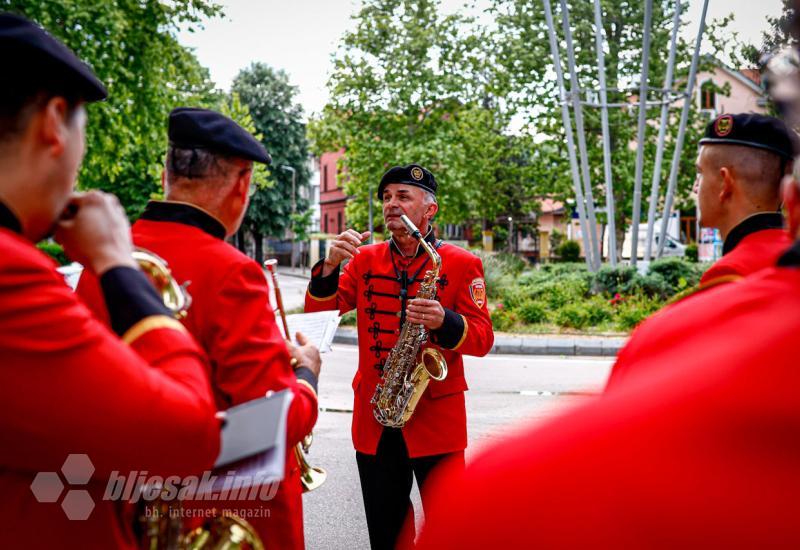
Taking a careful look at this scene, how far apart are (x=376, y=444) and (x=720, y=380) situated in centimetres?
311

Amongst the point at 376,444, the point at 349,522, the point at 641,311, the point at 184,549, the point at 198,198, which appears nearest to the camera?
the point at 184,549

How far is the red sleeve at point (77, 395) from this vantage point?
1228 millimetres

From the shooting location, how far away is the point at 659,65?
25.6 meters

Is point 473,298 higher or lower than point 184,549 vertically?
higher

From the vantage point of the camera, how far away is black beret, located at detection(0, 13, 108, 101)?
1398mm

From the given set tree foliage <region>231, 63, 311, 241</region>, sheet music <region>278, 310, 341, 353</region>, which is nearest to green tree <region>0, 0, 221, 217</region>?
sheet music <region>278, 310, 341, 353</region>

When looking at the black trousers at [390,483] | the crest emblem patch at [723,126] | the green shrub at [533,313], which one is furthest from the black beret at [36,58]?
the green shrub at [533,313]

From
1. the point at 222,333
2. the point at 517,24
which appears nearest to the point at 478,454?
the point at 222,333

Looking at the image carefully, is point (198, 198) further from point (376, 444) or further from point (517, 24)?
point (517, 24)

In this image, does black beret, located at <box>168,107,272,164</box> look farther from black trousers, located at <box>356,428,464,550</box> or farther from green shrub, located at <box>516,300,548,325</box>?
green shrub, located at <box>516,300,548,325</box>

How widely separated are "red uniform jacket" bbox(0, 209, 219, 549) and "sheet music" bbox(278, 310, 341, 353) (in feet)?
3.10

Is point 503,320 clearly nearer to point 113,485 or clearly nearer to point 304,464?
point 304,464

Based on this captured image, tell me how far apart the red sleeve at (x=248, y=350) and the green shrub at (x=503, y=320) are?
12.9 metres

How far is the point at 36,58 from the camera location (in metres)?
1.41
